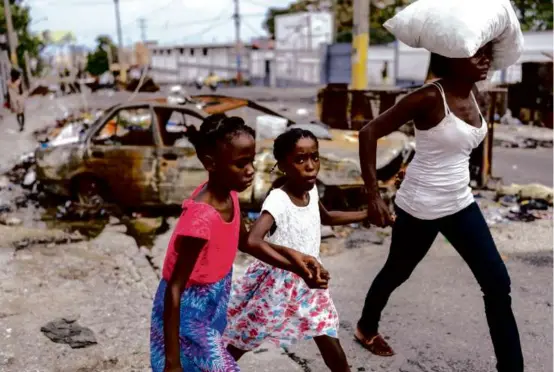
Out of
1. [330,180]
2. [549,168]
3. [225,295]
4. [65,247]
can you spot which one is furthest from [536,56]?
[225,295]

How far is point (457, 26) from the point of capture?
2.52 m

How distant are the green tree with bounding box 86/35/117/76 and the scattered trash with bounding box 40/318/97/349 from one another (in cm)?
7030

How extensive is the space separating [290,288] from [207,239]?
718mm

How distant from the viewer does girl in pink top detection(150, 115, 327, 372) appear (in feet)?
6.14

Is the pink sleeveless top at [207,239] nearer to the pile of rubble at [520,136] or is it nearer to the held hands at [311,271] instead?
the held hands at [311,271]

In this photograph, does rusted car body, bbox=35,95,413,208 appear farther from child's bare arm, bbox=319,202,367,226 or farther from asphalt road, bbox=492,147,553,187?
child's bare arm, bbox=319,202,367,226

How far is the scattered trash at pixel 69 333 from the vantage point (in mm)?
3498

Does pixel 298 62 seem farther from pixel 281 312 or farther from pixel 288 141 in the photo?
pixel 281 312

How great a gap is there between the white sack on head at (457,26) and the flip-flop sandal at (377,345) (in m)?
1.71

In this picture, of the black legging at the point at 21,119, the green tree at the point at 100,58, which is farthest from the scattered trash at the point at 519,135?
the green tree at the point at 100,58

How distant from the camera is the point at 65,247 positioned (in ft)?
17.9

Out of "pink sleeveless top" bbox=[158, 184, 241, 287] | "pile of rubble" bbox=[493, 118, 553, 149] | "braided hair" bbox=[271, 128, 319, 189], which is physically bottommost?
"pile of rubble" bbox=[493, 118, 553, 149]

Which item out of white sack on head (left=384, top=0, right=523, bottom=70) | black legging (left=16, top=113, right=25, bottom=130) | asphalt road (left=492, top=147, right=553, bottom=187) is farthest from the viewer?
black legging (left=16, top=113, right=25, bottom=130)

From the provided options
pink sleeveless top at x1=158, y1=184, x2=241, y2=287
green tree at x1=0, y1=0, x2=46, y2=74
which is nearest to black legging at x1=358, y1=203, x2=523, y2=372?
pink sleeveless top at x1=158, y1=184, x2=241, y2=287
